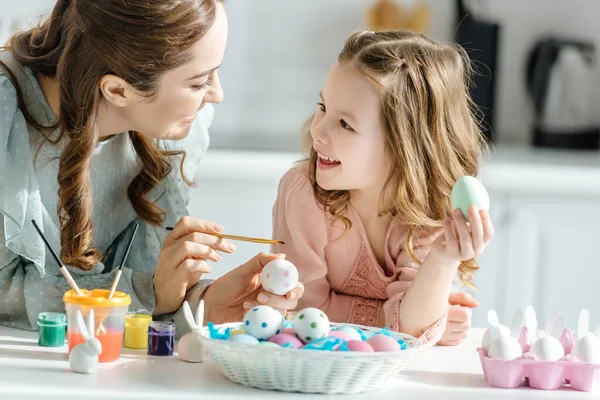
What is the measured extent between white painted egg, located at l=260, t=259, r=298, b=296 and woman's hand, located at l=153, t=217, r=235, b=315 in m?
0.10

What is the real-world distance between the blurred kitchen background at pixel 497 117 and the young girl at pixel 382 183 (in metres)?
1.05

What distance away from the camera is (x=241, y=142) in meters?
3.35

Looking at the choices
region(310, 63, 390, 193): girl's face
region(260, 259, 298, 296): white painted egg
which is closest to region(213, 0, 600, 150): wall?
region(310, 63, 390, 193): girl's face

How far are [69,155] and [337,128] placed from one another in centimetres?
46

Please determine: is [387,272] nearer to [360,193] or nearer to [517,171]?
[360,193]

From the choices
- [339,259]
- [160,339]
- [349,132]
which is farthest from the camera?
[339,259]

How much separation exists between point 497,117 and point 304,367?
2615 mm

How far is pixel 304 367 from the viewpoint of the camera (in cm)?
122

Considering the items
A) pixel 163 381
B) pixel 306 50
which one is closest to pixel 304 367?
pixel 163 381

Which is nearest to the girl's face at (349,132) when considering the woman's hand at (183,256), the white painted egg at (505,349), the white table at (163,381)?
the woman's hand at (183,256)

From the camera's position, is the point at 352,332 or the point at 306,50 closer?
the point at 352,332

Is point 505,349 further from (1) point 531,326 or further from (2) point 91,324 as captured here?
(2) point 91,324

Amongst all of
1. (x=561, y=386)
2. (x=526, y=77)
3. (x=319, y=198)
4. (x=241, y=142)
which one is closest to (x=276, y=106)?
(x=241, y=142)

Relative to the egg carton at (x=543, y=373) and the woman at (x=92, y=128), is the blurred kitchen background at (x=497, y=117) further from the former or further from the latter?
the egg carton at (x=543, y=373)
